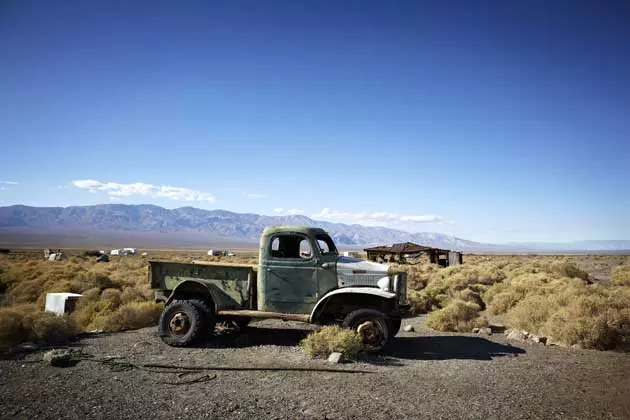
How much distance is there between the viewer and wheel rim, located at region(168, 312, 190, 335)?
29.1 feet

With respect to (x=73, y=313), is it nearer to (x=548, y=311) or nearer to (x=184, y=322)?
(x=184, y=322)

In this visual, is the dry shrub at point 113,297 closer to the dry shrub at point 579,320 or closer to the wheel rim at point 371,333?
the wheel rim at point 371,333

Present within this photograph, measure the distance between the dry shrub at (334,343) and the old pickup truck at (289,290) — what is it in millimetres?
283

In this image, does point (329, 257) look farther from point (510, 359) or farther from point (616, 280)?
point (616, 280)

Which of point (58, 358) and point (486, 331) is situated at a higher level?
point (58, 358)

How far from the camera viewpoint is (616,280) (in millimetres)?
20156

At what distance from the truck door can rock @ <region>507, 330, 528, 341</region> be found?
5172mm

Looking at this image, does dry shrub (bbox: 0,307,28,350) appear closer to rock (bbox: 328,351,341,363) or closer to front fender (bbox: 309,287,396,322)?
front fender (bbox: 309,287,396,322)

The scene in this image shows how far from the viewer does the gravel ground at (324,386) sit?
5535 mm

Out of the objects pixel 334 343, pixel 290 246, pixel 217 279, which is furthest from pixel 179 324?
pixel 334 343

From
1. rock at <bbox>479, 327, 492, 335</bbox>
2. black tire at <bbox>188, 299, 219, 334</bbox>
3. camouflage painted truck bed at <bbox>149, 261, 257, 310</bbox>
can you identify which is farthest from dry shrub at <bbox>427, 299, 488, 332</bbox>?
black tire at <bbox>188, 299, 219, 334</bbox>

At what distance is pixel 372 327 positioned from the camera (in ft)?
26.8

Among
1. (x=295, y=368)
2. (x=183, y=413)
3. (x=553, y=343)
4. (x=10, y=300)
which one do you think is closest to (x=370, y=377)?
(x=295, y=368)

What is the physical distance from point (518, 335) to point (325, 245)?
527 cm
